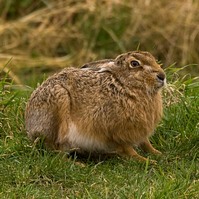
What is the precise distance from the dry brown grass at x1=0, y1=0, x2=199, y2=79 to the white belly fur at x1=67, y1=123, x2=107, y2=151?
6.32 m

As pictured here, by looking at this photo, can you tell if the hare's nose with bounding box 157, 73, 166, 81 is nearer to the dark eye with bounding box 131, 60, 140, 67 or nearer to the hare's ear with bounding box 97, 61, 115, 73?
the dark eye with bounding box 131, 60, 140, 67

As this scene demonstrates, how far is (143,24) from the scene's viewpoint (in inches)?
519

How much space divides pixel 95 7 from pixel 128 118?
704cm

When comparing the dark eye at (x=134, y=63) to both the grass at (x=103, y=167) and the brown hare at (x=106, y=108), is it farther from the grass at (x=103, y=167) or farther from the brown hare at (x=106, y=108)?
the grass at (x=103, y=167)

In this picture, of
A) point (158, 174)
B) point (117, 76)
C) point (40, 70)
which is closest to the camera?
point (158, 174)

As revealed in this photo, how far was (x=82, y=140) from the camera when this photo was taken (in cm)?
651

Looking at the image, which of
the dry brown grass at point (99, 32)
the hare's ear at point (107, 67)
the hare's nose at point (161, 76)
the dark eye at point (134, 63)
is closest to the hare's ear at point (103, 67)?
the hare's ear at point (107, 67)

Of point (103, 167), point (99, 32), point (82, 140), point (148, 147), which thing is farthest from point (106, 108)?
point (99, 32)

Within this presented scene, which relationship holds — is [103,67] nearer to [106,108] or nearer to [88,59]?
[106,108]

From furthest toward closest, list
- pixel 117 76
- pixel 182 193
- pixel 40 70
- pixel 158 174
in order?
pixel 40 70 → pixel 117 76 → pixel 158 174 → pixel 182 193

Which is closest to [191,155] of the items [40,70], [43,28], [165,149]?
[165,149]

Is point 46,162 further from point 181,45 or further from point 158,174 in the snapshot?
point 181,45

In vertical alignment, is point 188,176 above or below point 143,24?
above

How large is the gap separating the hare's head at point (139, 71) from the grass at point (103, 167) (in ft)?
1.99
